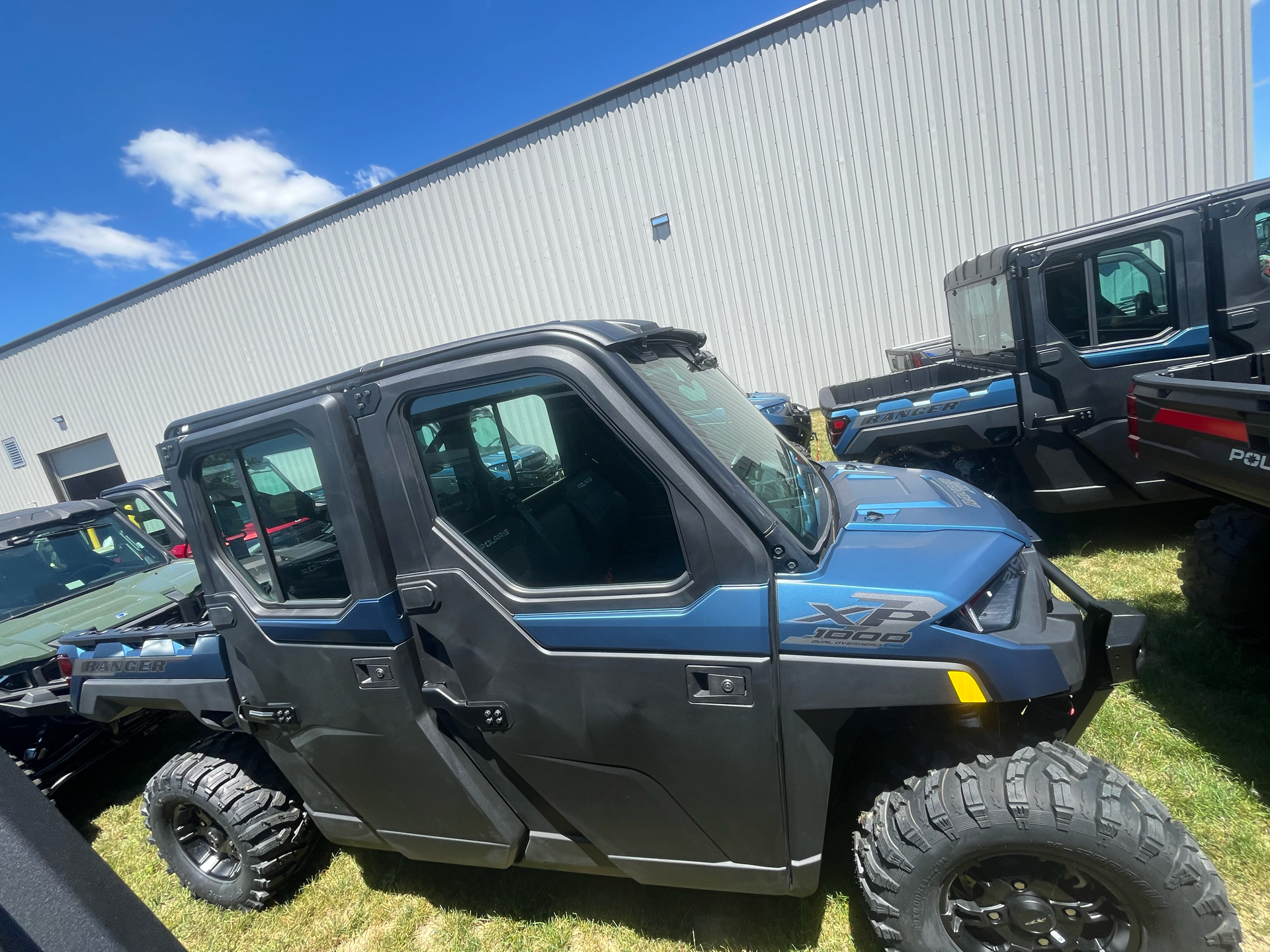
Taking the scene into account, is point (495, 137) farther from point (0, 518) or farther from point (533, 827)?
point (533, 827)

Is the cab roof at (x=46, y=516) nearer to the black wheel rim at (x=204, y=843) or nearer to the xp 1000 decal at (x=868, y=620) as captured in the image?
the black wheel rim at (x=204, y=843)

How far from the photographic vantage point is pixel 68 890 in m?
0.79

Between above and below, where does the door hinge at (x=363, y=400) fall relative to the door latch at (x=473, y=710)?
above

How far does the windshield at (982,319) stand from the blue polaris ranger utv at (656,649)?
310 cm

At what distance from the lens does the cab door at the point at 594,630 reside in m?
1.69

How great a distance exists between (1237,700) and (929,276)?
9.15 m

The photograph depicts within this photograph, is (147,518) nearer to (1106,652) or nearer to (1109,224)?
(1106,652)

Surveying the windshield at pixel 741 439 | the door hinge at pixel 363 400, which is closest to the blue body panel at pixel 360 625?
the door hinge at pixel 363 400

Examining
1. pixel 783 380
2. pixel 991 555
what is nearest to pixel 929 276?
pixel 783 380

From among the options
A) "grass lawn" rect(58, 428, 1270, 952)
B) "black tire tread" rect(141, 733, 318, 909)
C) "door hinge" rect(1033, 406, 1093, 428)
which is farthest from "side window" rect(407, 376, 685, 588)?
"door hinge" rect(1033, 406, 1093, 428)

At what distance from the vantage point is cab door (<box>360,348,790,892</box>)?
1693mm

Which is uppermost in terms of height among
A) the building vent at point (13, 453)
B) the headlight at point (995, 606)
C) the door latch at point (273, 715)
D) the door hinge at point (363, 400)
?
the building vent at point (13, 453)

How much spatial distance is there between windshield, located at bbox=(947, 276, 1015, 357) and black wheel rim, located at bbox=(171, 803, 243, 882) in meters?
5.79

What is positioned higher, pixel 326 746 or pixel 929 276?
pixel 929 276
